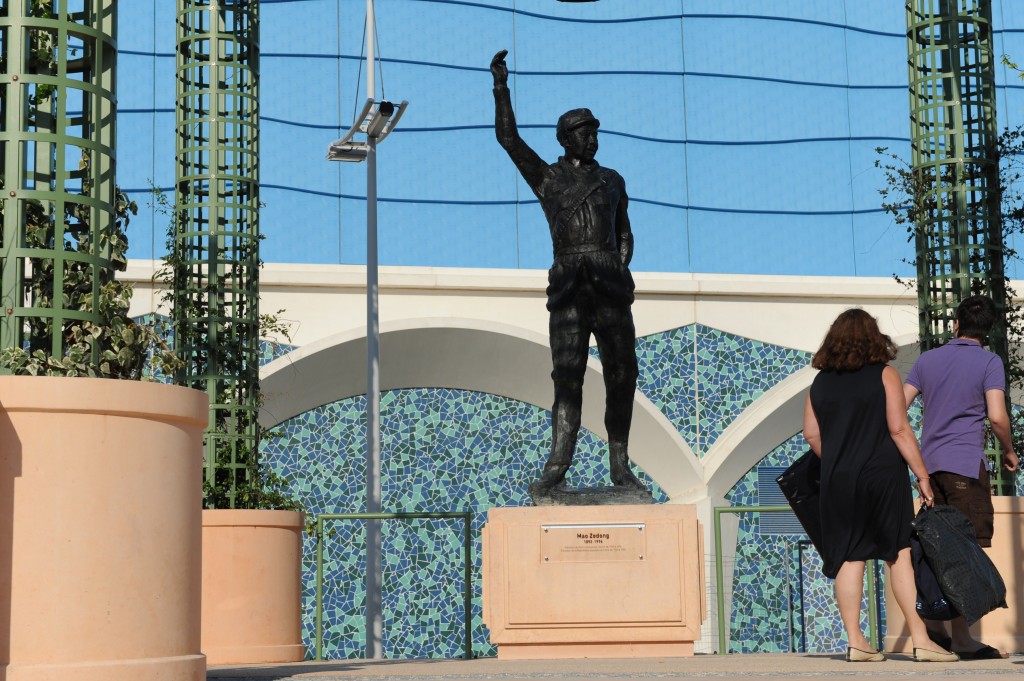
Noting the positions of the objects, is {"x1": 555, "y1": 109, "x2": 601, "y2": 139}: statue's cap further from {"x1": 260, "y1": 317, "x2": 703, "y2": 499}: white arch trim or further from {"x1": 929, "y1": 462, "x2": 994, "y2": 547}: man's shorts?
{"x1": 260, "y1": 317, "x2": 703, "y2": 499}: white arch trim

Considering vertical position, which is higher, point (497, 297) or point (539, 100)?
point (539, 100)

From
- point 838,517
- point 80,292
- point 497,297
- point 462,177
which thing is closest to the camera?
point 80,292

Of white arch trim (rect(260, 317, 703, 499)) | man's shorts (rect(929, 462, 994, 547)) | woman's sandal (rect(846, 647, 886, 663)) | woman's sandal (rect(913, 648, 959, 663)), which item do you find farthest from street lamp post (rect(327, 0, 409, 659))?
woman's sandal (rect(913, 648, 959, 663))

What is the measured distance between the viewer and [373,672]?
6.10m

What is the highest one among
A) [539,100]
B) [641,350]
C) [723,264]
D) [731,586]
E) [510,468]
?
[539,100]

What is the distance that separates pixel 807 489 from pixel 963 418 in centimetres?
78

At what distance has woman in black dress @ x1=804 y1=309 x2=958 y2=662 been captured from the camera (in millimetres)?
6023

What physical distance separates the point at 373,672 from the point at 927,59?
20.6 ft

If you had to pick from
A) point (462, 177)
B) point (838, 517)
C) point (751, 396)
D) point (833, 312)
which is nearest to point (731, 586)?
point (751, 396)

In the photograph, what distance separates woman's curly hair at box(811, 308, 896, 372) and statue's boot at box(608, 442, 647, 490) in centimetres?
252

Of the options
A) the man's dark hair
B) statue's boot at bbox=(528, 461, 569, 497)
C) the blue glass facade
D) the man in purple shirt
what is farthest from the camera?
the blue glass facade

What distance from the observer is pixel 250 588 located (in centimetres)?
948

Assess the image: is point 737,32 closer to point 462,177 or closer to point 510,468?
point 462,177

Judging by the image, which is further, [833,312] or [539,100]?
[539,100]
